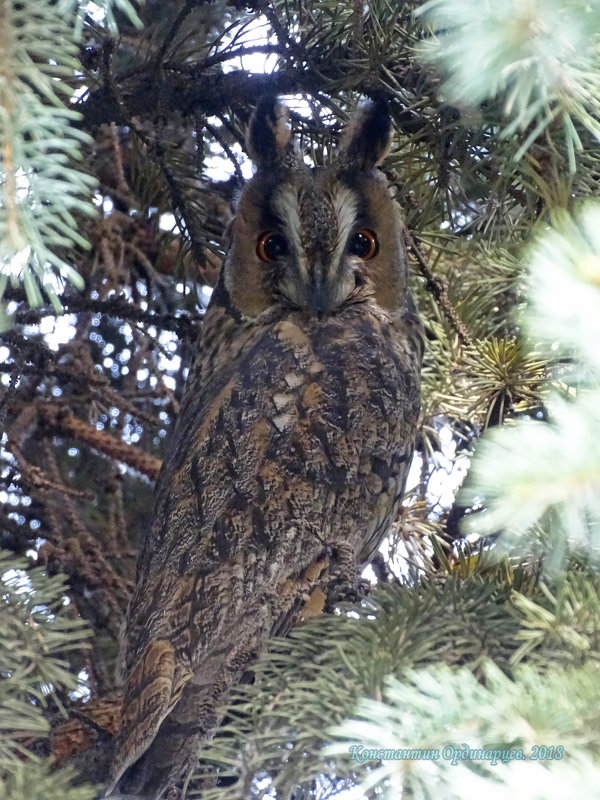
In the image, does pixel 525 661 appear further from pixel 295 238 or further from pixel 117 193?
pixel 117 193

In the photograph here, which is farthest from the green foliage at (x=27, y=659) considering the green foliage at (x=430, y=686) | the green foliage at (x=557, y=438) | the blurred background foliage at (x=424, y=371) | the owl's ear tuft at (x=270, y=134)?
the owl's ear tuft at (x=270, y=134)

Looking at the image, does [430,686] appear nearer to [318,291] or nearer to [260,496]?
[260,496]

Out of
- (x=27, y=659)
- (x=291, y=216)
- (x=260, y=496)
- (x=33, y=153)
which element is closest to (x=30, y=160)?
(x=33, y=153)

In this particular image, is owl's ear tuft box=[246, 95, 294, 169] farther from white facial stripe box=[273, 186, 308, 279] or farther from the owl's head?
white facial stripe box=[273, 186, 308, 279]

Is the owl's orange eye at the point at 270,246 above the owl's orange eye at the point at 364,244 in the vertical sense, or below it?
below

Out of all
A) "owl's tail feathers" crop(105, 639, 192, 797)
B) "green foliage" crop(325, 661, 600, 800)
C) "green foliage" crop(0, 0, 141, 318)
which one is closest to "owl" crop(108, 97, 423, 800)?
"owl's tail feathers" crop(105, 639, 192, 797)

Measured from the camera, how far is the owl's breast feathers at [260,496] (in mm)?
1463

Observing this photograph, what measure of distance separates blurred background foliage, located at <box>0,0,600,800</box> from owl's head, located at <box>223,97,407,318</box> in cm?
8

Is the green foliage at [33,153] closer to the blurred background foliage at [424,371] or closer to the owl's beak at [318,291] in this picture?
the blurred background foliage at [424,371]

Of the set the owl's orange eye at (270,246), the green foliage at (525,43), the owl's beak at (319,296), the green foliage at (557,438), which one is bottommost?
the green foliage at (557,438)

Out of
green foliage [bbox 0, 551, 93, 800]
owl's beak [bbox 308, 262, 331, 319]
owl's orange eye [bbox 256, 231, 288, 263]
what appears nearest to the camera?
green foliage [bbox 0, 551, 93, 800]

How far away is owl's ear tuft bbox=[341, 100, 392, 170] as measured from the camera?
187 cm

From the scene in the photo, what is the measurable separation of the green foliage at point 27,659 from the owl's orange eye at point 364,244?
3.40ft

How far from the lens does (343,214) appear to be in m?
1.81
